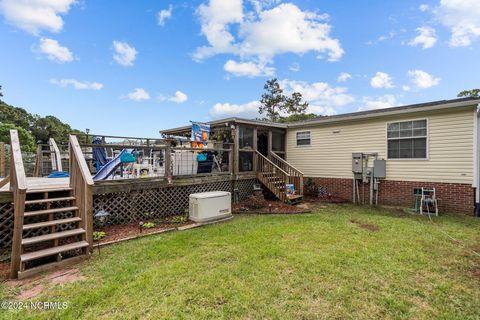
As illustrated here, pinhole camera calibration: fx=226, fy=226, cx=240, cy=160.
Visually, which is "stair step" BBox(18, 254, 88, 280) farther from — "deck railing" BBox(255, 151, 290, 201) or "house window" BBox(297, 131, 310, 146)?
"house window" BBox(297, 131, 310, 146)

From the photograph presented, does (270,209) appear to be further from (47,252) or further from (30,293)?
(30,293)

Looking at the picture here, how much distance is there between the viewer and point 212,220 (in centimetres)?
593

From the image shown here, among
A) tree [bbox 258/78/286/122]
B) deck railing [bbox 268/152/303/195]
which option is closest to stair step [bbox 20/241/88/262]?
deck railing [bbox 268/152/303/195]

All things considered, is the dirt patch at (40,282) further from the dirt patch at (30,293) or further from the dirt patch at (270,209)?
the dirt patch at (270,209)

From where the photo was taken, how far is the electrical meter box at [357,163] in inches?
333

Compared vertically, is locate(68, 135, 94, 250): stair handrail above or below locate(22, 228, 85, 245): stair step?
above

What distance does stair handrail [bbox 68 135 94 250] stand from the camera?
369 cm

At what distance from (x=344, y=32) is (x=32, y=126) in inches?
1854

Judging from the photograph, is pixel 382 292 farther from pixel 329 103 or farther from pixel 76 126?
pixel 76 126

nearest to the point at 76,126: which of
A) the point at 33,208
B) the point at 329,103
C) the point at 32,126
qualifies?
the point at 32,126

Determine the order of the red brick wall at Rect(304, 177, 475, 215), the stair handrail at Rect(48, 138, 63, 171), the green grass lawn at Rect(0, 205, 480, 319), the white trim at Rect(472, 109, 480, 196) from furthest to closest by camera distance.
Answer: the stair handrail at Rect(48, 138, 63, 171), the red brick wall at Rect(304, 177, 475, 215), the white trim at Rect(472, 109, 480, 196), the green grass lawn at Rect(0, 205, 480, 319)

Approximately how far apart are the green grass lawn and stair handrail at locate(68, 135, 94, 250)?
556 mm

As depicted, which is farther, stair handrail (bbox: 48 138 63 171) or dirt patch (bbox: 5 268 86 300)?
stair handrail (bbox: 48 138 63 171)

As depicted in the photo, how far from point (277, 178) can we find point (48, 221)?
22.9ft
